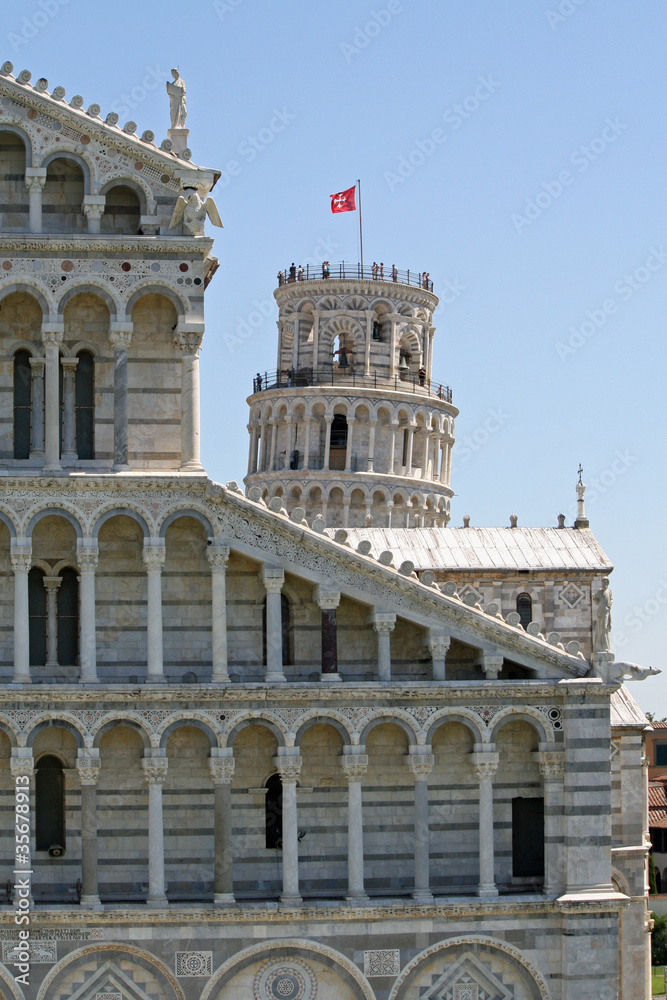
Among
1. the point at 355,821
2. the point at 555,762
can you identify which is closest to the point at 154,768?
the point at 355,821

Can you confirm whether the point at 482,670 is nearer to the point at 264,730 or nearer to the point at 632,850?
the point at 264,730

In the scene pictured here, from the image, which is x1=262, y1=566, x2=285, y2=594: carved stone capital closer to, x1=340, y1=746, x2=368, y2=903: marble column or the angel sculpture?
x1=340, y1=746, x2=368, y2=903: marble column

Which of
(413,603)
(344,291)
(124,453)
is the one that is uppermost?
(344,291)

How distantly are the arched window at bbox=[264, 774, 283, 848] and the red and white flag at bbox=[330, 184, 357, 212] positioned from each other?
164ft

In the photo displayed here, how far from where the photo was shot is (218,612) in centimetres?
3503

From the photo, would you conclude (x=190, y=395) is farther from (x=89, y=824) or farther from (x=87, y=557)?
(x=89, y=824)

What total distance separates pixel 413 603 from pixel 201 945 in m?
7.33

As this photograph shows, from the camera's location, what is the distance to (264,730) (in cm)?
3581

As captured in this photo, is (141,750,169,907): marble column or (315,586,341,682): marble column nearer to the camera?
(141,750,169,907): marble column

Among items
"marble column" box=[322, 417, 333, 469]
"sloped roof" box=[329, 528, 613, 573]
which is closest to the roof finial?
"sloped roof" box=[329, 528, 613, 573]

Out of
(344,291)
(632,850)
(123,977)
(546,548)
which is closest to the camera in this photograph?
(123,977)

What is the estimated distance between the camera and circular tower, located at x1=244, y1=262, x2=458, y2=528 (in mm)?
90188

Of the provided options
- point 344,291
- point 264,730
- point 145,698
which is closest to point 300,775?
point 264,730

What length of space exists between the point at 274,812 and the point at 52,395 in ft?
29.2
